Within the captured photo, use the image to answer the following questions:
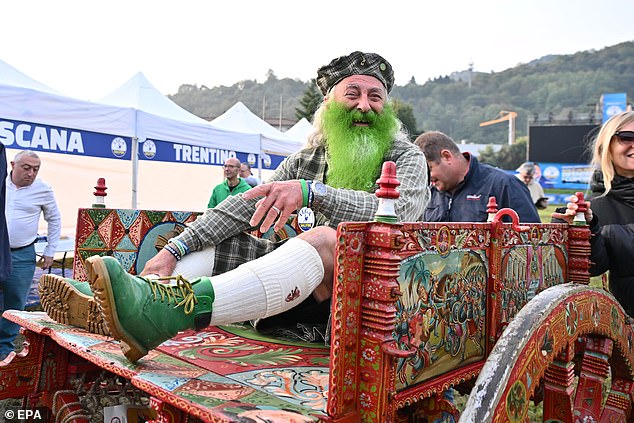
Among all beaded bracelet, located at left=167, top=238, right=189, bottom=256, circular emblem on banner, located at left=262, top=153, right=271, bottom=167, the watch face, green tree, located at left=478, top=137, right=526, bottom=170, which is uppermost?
green tree, located at left=478, top=137, right=526, bottom=170

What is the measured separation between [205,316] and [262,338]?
587 mm

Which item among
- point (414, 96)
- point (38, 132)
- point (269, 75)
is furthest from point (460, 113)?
point (38, 132)

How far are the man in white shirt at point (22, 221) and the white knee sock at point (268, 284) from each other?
323 cm

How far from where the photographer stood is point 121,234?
2318 mm

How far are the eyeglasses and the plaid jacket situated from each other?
99 cm

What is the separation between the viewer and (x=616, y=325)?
1.86 meters

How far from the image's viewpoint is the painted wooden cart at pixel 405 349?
1.06m

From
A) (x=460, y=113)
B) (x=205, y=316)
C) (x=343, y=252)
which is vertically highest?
(x=460, y=113)

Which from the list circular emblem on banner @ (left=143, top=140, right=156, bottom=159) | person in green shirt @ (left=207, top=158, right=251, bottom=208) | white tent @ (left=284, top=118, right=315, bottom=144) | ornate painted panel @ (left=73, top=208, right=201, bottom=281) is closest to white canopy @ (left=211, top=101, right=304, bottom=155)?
white tent @ (left=284, top=118, right=315, bottom=144)

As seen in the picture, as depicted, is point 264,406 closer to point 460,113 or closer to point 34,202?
point 34,202

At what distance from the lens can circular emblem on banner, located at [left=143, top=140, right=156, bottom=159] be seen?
6793 millimetres

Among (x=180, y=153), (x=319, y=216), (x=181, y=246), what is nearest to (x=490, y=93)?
(x=180, y=153)

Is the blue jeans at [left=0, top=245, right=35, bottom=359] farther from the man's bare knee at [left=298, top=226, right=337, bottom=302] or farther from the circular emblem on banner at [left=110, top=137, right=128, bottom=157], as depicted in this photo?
the man's bare knee at [left=298, top=226, right=337, bottom=302]

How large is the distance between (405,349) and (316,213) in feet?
2.31
